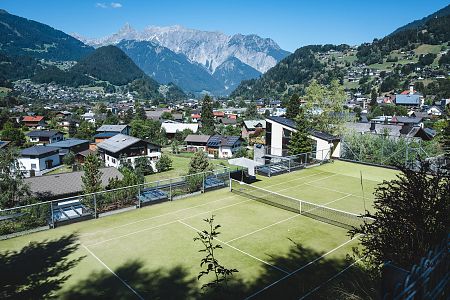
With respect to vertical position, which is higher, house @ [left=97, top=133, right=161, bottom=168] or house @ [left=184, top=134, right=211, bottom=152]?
house @ [left=97, top=133, right=161, bottom=168]

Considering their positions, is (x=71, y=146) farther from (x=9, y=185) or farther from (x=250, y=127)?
(x=250, y=127)

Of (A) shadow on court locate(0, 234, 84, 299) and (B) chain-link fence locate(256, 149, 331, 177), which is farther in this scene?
(B) chain-link fence locate(256, 149, 331, 177)

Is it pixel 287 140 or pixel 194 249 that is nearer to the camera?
pixel 194 249

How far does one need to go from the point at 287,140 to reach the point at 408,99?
5001 inches

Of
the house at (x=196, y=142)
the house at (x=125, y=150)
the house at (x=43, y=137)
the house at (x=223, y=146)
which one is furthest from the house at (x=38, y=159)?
the house at (x=223, y=146)

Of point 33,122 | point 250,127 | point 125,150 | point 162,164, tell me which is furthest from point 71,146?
point 33,122

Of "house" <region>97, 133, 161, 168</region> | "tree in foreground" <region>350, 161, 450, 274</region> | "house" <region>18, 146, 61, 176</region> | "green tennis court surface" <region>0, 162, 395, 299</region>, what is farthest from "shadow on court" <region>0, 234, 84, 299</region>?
"house" <region>18, 146, 61, 176</region>

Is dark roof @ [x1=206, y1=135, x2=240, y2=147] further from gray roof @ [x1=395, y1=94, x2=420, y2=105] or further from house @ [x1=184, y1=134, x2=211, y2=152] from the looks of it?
gray roof @ [x1=395, y1=94, x2=420, y2=105]

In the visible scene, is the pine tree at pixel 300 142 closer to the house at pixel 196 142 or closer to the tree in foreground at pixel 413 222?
the tree in foreground at pixel 413 222

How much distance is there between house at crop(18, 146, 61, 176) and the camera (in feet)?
184

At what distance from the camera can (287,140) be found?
34.6 meters

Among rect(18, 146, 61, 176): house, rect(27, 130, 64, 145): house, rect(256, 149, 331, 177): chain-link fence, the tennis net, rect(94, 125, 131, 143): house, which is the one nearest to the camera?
the tennis net

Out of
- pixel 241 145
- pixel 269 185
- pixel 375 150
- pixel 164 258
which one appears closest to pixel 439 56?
pixel 241 145

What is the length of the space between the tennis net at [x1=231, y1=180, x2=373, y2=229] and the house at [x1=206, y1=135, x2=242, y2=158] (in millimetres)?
52017
